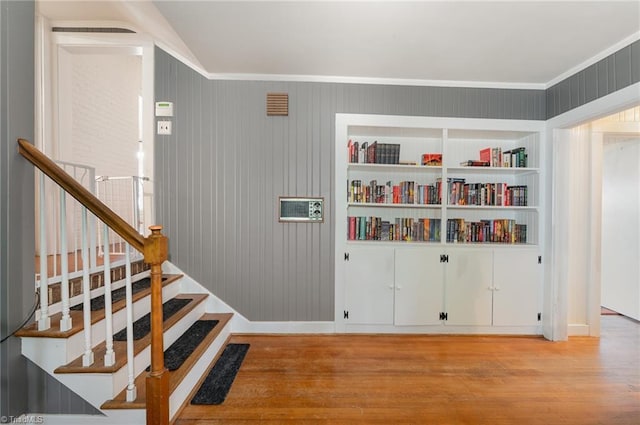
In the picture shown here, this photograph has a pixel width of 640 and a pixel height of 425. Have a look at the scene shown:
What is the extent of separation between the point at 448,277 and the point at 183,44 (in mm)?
3322

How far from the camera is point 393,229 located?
2871 millimetres

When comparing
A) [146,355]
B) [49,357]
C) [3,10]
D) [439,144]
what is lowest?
[146,355]

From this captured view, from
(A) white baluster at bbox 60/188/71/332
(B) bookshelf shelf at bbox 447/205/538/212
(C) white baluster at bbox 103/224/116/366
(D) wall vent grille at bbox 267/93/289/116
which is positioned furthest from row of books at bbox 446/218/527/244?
(A) white baluster at bbox 60/188/71/332

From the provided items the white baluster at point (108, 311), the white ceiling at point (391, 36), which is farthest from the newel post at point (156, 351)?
the white ceiling at point (391, 36)

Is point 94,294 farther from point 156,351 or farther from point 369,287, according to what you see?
point 369,287

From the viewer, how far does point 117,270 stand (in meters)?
2.23

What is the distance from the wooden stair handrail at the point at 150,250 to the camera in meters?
1.45

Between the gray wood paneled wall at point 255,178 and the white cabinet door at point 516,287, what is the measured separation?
1.61 metres

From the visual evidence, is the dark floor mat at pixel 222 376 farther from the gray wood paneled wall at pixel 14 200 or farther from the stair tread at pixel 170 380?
the gray wood paneled wall at pixel 14 200

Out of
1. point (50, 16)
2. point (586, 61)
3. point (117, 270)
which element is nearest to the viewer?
point (117, 270)

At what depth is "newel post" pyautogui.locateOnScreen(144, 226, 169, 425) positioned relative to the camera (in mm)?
1458

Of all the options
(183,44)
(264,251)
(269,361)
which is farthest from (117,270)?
(183,44)

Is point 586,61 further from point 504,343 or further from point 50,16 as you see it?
point 50,16

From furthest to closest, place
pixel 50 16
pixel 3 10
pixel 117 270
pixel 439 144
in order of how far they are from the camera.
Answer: pixel 439 144
pixel 50 16
pixel 117 270
pixel 3 10
